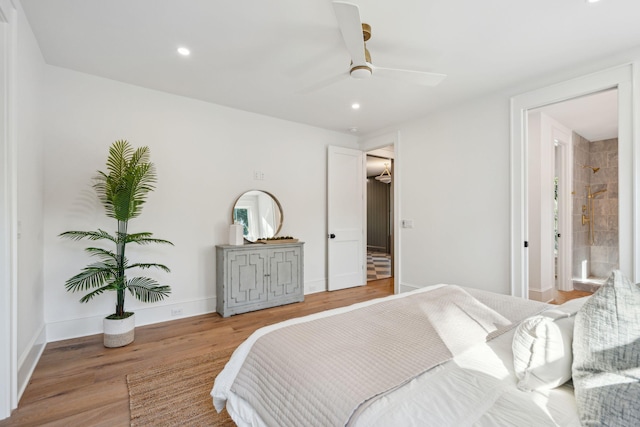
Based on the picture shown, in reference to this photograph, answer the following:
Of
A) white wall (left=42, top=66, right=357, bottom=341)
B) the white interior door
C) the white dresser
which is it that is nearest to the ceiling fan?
white wall (left=42, top=66, right=357, bottom=341)

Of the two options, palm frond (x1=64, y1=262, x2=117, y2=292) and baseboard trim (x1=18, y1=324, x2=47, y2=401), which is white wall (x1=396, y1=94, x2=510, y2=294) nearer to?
palm frond (x1=64, y1=262, x2=117, y2=292)

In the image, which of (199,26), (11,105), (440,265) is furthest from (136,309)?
(440,265)

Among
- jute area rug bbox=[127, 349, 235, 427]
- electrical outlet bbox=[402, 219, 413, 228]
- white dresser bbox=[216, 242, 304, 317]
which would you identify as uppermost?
electrical outlet bbox=[402, 219, 413, 228]

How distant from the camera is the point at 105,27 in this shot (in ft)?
7.14

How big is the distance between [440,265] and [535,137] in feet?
6.75

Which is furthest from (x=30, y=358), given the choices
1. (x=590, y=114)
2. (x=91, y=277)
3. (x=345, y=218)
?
(x=590, y=114)

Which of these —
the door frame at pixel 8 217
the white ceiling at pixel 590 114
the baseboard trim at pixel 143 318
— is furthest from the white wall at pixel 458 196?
the door frame at pixel 8 217

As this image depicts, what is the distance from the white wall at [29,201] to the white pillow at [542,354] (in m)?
2.90

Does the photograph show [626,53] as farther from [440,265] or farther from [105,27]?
[105,27]

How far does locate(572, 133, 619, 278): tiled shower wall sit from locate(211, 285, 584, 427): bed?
4286 millimetres

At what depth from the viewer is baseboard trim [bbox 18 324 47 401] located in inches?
77.1

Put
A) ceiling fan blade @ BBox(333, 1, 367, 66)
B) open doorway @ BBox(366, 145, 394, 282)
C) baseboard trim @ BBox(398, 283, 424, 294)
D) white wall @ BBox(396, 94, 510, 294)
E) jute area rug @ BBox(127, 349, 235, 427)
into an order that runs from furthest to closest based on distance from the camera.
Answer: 1. open doorway @ BBox(366, 145, 394, 282)
2. baseboard trim @ BBox(398, 283, 424, 294)
3. white wall @ BBox(396, 94, 510, 294)
4. jute area rug @ BBox(127, 349, 235, 427)
5. ceiling fan blade @ BBox(333, 1, 367, 66)

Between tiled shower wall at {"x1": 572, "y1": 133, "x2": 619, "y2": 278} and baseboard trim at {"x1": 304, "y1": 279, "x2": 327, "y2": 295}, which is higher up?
tiled shower wall at {"x1": 572, "y1": 133, "x2": 619, "y2": 278}

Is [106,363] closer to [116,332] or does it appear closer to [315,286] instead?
[116,332]
